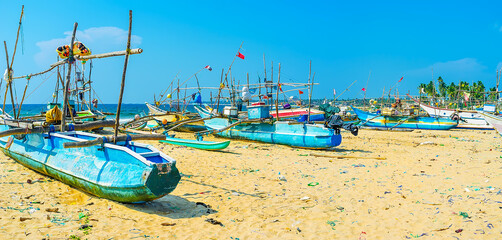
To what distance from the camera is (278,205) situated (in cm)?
651

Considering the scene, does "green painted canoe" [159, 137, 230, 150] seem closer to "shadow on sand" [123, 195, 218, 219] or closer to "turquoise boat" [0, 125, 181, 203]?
"turquoise boat" [0, 125, 181, 203]

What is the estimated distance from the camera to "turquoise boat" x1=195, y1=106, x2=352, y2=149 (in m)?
13.6

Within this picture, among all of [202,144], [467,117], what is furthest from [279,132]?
[467,117]

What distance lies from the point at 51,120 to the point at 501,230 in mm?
9805

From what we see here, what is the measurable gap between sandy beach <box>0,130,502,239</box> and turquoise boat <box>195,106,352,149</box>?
330 centimetres

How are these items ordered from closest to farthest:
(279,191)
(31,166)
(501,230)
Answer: (501,230), (279,191), (31,166)

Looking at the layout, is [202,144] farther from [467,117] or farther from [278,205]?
[467,117]

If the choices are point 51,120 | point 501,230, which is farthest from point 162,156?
point 501,230

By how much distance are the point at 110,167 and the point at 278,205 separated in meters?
3.26

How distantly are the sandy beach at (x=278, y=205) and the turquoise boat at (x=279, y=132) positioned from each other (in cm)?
330

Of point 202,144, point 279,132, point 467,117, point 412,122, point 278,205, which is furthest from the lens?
point 467,117

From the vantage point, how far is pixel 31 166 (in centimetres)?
825

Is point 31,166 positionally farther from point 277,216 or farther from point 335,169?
point 335,169

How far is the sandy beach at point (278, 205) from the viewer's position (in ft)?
16.6
